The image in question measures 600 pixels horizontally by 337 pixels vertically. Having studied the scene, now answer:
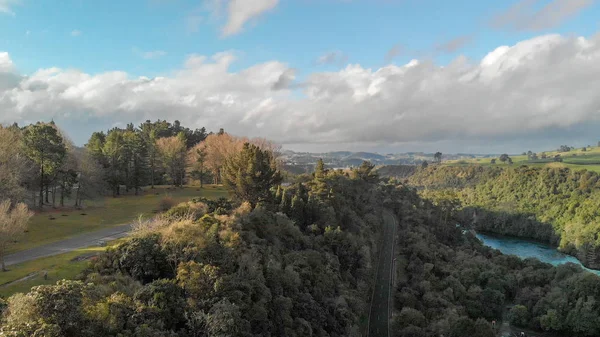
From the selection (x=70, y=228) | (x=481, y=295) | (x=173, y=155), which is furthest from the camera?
(x=173, y=155)

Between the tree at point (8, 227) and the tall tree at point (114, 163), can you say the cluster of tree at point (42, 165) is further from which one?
the tree at point (8, 227)

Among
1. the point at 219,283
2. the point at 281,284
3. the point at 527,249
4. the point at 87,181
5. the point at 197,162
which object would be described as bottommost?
the point at 527,249

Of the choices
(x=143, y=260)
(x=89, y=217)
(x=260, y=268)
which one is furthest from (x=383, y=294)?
(x=89, y=217)

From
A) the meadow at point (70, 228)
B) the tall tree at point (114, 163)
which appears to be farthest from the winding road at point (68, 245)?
the tall tree at point (114, 163)

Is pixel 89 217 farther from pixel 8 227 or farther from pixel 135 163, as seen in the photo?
pixel 8 227

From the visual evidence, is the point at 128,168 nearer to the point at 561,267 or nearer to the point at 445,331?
the point at 445,331

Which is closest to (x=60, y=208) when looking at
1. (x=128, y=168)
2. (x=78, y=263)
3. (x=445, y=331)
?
(x=128, y=168)

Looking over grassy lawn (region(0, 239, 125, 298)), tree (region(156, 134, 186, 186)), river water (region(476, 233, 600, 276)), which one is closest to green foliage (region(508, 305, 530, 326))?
grassy lawn (region(0, 239, 125, 298))

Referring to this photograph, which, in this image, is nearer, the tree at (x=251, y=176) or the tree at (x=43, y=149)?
the tree at (x=251, y=176)

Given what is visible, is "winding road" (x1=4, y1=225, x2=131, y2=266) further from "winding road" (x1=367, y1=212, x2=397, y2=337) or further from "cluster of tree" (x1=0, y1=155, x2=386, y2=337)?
"winding road" (x1=367, y1=212, x2=397, y2=337)
